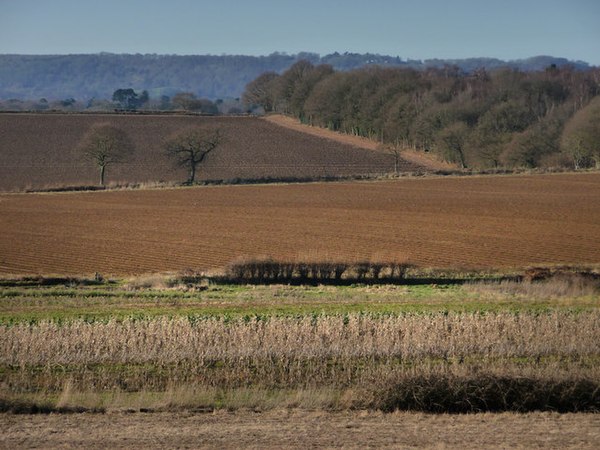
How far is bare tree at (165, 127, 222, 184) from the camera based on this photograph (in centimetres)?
8806

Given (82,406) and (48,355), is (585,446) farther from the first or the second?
(48,355)

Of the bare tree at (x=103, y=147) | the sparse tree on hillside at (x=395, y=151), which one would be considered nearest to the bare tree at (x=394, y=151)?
the sparse tree on hillside at (x=395, y=151)

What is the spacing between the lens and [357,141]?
4892 inches

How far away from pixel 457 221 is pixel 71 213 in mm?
26116

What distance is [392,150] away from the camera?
103375 millimetres

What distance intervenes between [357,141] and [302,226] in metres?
72.6

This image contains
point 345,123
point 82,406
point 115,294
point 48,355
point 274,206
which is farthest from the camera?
point 345,123

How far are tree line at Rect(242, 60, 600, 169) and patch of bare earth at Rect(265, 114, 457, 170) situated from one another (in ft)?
3.99

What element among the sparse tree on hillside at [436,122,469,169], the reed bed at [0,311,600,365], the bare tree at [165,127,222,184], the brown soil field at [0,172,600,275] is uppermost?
the sparse tree on hillside at [436,122,469,169]

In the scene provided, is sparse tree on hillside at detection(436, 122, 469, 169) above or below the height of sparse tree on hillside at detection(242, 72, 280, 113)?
below

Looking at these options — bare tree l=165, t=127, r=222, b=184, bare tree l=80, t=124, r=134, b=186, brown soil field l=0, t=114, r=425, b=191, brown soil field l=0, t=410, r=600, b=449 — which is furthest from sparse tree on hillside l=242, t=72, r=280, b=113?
brown soil field l=0, t=410, r=600, b=449

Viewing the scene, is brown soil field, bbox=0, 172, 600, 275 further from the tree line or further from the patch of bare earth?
the patch of bare earth

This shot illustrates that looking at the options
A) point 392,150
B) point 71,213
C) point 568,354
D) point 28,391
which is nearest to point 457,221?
point 71,213

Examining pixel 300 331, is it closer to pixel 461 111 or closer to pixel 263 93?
pixel 461 111
